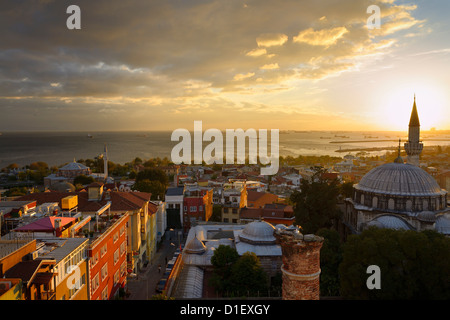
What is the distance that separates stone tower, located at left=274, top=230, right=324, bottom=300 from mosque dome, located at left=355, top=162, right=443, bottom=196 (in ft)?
55.0

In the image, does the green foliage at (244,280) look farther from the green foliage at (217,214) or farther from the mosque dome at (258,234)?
the green foliage at (217,214)

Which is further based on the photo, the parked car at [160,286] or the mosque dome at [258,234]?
the mosque dome at [258,234]

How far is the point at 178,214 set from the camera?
30547mm

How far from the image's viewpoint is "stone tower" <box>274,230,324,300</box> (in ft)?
21.5

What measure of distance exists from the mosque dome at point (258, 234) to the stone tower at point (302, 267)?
13061 millimetres

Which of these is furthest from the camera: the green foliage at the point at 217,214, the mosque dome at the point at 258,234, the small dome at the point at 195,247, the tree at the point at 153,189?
the tree at the point at 153,189

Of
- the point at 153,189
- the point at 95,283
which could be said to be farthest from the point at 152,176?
the point at 95,283

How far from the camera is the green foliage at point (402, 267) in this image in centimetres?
1262

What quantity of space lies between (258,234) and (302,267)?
13483 millimetres

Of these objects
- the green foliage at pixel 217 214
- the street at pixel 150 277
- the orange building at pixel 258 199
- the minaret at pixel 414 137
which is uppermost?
the minaret at pixel 414 137

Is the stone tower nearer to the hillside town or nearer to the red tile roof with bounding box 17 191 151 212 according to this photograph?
the hillside town

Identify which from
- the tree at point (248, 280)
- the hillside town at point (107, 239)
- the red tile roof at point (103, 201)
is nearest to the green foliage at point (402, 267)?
the tree at point (248, 280)

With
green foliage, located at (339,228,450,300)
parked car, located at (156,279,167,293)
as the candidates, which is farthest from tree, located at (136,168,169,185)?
green foliage, located at (339,228,450,300)

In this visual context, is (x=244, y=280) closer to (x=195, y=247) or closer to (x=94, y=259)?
(x=195, y=247)
